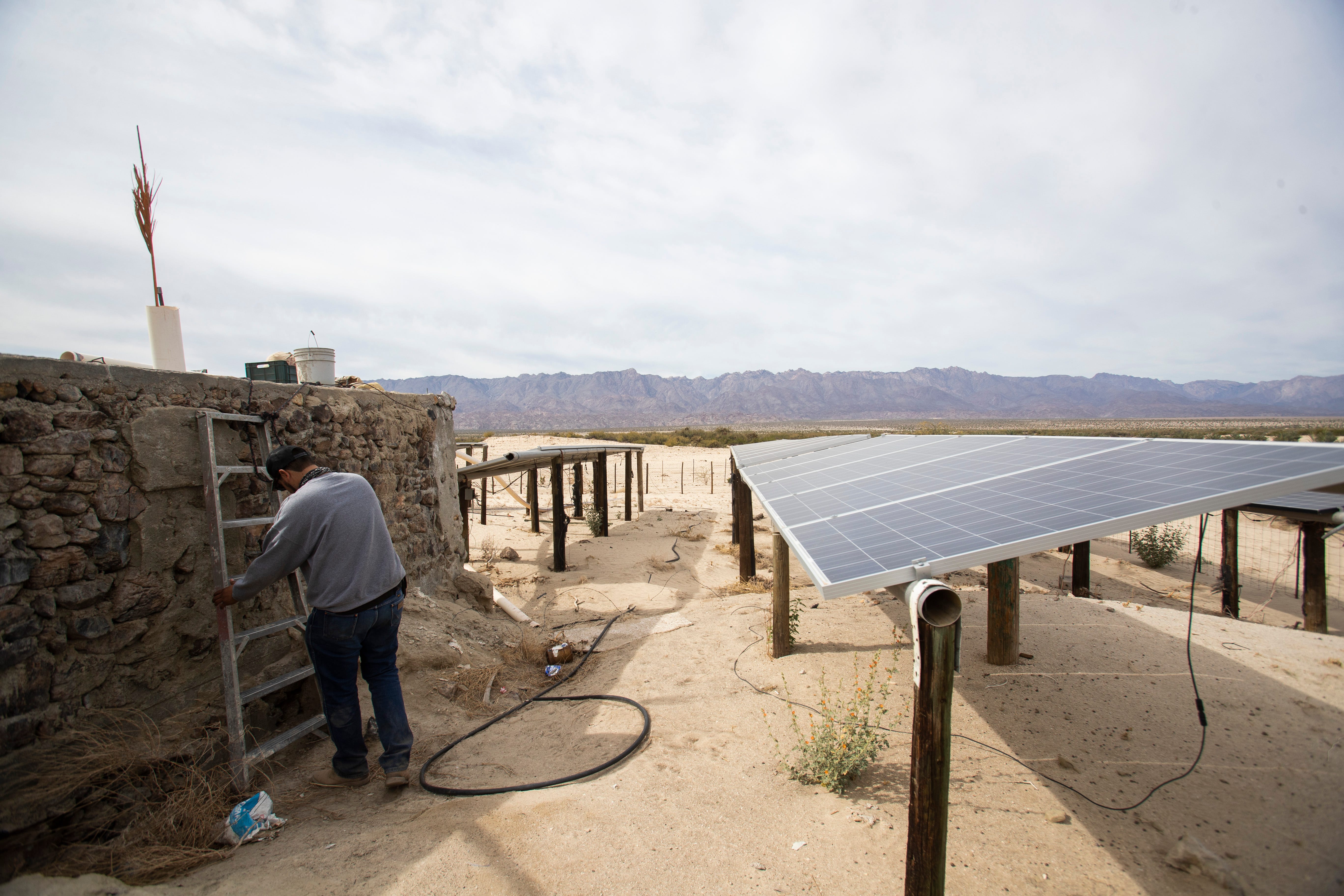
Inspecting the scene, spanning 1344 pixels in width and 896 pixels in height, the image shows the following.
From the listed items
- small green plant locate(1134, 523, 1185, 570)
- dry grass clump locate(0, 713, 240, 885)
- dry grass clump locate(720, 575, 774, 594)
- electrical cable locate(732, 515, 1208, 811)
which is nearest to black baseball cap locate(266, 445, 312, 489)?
dry grass clump locate(0, 713, 240, 885)

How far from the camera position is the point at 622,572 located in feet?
35.7

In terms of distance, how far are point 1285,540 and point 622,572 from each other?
1650 cm

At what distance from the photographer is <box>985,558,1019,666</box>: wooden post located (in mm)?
5750

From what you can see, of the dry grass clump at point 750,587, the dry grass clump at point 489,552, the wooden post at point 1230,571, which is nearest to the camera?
the wooden post at point 1230,571

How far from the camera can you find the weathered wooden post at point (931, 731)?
2.44 m

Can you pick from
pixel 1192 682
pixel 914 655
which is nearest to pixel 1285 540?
pixel 1192 682

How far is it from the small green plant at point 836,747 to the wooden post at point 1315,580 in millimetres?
7377

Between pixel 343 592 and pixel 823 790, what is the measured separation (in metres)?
3.34

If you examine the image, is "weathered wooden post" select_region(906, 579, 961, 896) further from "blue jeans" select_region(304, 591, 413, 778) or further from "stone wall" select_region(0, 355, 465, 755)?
"stone wall" select_region(0, 355, 465, 755)

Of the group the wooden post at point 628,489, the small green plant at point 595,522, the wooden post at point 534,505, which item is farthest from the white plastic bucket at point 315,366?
the wooden post at point 628,489

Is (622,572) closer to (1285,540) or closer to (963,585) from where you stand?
(963,585)

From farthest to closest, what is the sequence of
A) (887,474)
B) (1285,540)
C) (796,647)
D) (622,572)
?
(1285,540), (622,572), (796,647), (887,474)

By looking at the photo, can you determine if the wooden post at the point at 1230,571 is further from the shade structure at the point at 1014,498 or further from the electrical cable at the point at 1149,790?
the shade structure at the point at 1014,498

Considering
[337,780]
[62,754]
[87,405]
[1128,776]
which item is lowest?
[1128,776]
